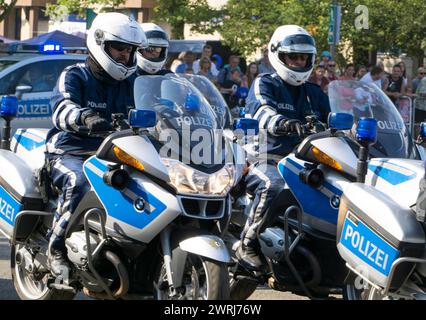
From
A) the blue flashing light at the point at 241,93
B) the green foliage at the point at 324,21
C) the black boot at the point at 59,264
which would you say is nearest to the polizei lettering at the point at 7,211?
the black boot at the point at 59,264

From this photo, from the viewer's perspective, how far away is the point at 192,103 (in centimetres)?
686

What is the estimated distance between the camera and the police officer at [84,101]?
6945 mm

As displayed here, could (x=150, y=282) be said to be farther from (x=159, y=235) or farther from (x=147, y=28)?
(x=147, y=28)

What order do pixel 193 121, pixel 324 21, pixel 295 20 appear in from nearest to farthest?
pixel 193 121 → pixel 324 21 → pixel 295 20

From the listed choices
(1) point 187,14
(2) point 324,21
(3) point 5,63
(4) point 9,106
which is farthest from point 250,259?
(1) point 187,14

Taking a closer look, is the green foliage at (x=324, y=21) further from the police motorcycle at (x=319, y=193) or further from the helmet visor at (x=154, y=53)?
the police motorcycle at (x=319, y=193)

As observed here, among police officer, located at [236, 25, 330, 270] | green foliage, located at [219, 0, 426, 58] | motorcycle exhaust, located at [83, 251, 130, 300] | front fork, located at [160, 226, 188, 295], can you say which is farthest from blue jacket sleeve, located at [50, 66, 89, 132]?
green foliage, located at [219, 0, 426, 58]

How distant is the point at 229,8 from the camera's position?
31.7 meters

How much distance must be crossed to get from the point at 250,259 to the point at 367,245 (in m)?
1.67

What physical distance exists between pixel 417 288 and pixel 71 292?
2452mm

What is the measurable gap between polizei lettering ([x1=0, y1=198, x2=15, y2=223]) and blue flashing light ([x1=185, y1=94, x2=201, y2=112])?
5.17ft

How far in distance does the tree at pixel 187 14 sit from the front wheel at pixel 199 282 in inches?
991

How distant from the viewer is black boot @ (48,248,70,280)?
23.1 feet

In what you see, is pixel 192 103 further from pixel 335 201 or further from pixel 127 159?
pixel 335 201
